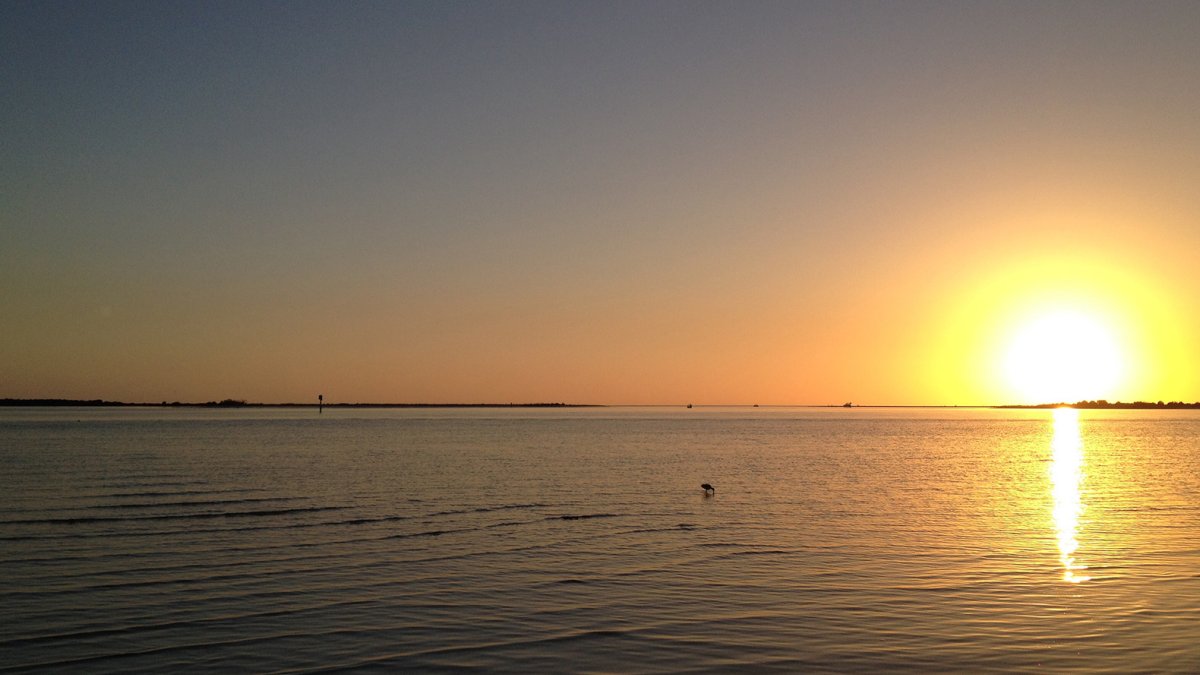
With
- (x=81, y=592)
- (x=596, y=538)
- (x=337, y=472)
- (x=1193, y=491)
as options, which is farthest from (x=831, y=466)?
(x=81, y=592)

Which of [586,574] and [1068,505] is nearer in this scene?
[586,574]

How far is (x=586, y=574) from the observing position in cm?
2212

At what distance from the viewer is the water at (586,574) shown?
1520cm

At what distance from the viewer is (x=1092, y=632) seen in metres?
16.3

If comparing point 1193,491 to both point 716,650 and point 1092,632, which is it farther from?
point 716,650

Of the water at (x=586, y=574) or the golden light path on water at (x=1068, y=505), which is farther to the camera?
the golden light path on water at (x=1068, y=505)

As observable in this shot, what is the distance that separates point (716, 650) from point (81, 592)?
13.6 m

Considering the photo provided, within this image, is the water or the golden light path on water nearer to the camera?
the water

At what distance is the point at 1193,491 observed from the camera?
145ft

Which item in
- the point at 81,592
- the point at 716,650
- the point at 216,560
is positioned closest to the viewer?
the point at 716,650

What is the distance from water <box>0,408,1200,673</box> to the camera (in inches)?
598

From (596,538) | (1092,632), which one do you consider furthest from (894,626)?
(596,538)

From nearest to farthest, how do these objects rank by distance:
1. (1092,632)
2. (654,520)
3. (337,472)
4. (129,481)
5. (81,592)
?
(1092,632)
(81,592)
(654,520)
(129,481)
(337,472)

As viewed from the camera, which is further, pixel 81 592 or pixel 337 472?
pixel 337 472
